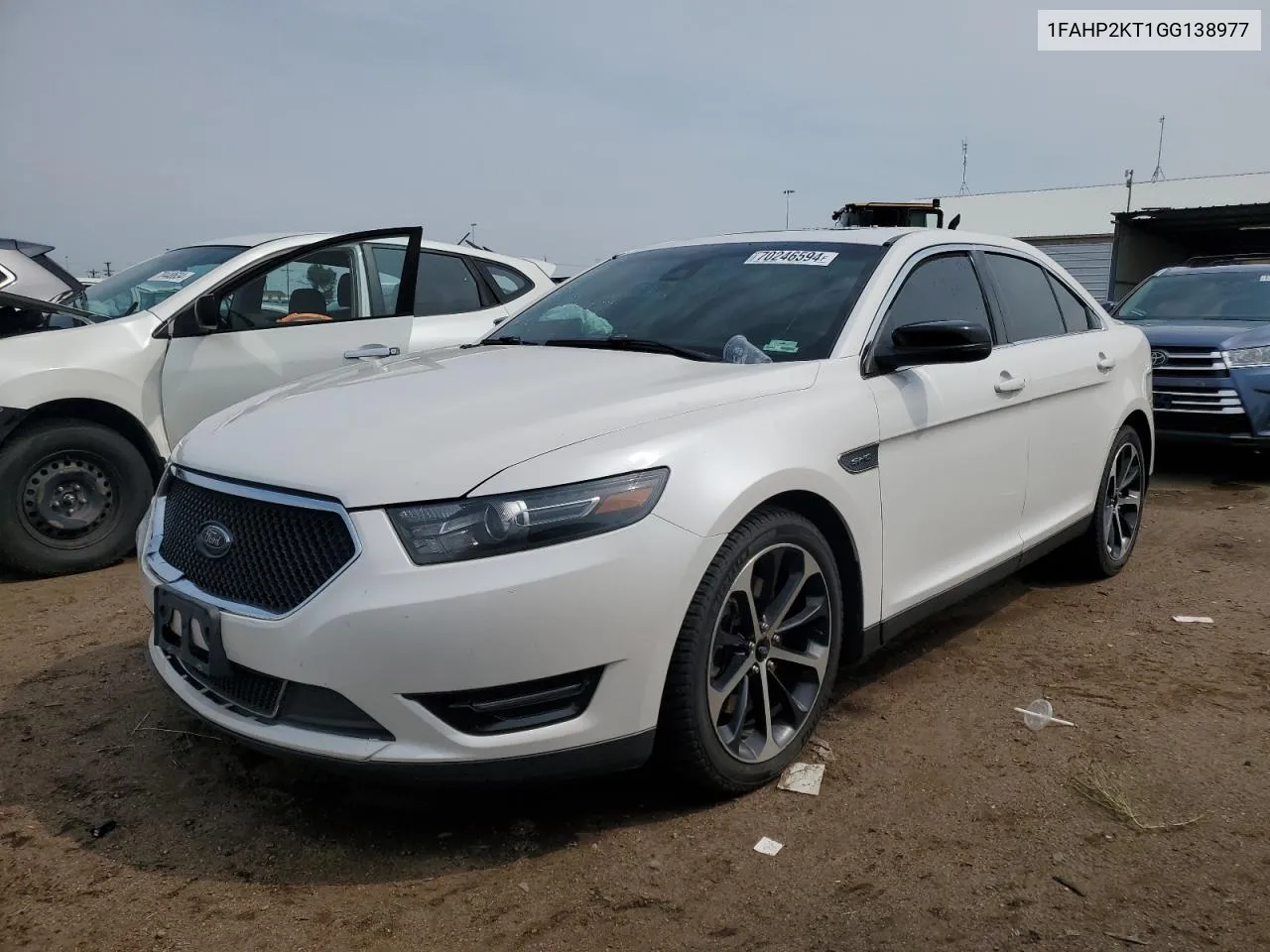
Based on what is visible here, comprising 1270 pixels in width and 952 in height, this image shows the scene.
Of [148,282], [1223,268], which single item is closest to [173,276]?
[148,282]

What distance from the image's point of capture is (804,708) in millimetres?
3016

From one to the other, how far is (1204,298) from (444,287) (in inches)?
254

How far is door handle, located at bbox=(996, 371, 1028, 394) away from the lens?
380 centimetres

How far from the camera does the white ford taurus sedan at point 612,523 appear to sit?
2355 mm

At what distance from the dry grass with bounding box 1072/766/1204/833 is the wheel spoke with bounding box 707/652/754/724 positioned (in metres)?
1.02

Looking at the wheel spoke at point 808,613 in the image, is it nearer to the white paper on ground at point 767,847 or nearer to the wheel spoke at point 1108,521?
the white paper on ground at point 767,847

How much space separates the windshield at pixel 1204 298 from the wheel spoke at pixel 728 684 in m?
7.28

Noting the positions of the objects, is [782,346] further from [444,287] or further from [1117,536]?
[444,287]

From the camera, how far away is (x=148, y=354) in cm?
528

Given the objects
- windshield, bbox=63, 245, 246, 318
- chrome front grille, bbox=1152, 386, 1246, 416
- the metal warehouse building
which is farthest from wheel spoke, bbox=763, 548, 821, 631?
the metal warehouse building

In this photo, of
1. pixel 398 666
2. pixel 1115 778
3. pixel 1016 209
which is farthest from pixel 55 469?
pixel 1016 209

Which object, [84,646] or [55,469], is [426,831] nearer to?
[84,646]

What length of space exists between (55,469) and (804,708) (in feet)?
13.2

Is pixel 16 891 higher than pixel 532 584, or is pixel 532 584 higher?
pixel 532 584
